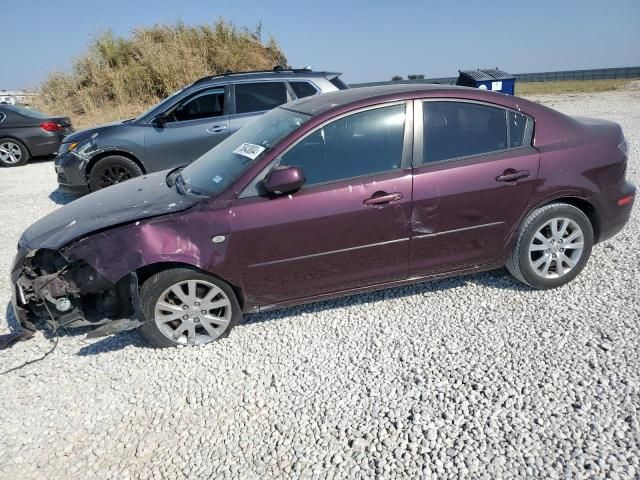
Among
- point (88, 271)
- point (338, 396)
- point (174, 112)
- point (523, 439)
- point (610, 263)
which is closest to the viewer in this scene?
point (523, 439)

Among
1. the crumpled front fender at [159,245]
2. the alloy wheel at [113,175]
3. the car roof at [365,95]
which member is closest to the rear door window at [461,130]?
the car roof at [365,95]

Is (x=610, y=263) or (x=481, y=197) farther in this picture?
(x=610, y=263)

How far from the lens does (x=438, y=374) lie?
2.89m

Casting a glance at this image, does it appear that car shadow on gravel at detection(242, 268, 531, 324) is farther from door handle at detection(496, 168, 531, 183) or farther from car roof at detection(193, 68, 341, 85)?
car roof at detection(193, 68, 341, 85)

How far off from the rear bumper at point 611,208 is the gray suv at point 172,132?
Result: 452 centimetres

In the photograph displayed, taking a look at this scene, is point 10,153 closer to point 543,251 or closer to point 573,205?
point 543,251

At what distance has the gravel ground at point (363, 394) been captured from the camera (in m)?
2.32

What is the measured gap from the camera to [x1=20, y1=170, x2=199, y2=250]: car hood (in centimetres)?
326

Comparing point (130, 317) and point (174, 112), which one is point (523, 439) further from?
point (174, 112)

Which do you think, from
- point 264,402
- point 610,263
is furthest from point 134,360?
point 610,263

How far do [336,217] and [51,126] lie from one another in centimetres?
1076

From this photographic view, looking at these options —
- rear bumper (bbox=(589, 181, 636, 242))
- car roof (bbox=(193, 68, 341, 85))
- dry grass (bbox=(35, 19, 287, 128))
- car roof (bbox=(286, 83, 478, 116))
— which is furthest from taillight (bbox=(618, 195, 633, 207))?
dry grass (bbox=(35, 19, 287, 128))

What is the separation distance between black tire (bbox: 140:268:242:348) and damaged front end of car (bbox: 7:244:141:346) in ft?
0.26

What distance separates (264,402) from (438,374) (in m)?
1.09
